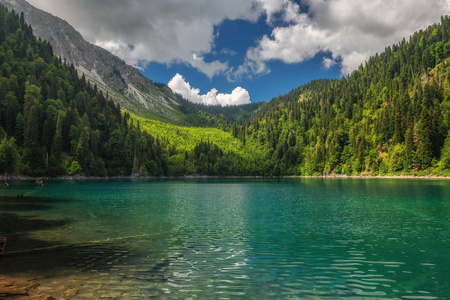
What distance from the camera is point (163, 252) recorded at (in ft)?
66.8

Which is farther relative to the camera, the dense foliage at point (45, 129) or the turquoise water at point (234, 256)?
the dense foliage at point (45, 129)

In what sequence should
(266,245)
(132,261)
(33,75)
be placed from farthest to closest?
(33,75) → (266,245) → (132,261)

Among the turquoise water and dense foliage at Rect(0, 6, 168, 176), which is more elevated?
dense foliage at Rect(0, 6, 168, 176)

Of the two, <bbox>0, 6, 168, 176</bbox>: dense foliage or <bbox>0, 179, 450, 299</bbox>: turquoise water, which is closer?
<bbox>0, 179, 450, 299</bbox>: turquoise water

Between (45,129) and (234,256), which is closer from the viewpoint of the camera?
(234,256)

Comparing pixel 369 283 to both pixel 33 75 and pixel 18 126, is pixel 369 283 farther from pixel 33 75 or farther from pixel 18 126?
pixel 33 75

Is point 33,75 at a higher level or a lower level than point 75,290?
higher

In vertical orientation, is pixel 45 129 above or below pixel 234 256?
above

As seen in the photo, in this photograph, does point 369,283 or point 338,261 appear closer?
point 369,283

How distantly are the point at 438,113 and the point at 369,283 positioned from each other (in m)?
178

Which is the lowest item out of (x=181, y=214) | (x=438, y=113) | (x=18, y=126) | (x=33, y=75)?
(x=181, y=214)

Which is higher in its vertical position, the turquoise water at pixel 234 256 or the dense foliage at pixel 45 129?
the dense foliage at pixel 45 129

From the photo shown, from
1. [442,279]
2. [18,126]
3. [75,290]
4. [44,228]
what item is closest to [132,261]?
[75,290]

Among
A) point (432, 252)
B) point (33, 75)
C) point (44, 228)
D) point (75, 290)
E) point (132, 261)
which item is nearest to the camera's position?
point (75, 290)
